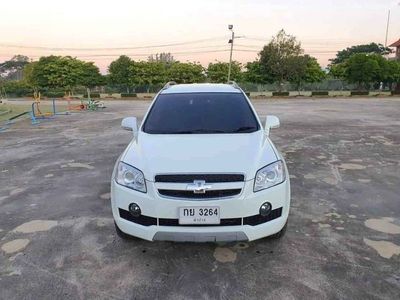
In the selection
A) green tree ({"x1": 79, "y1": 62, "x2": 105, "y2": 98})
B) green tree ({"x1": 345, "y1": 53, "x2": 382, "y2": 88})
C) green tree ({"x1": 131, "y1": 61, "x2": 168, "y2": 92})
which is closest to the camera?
green tree ({"x1": 345, "y1": 53, "x2": 382, "y2": 88})

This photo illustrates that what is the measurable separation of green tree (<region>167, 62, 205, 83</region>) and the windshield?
41.7 metres

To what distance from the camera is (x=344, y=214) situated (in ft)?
14.3

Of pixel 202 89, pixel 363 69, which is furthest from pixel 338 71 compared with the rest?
pixel 202 89

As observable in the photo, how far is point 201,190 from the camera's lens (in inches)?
115

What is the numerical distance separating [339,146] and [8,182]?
7206 millimetres

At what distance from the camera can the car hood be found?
3041 millimetres

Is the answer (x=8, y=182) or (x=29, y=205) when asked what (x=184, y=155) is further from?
(x=8, y=182)

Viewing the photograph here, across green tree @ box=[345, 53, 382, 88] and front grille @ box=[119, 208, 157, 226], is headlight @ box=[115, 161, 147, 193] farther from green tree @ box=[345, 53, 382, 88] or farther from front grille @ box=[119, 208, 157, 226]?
green tree @ box=[345, 53, 382, 88]

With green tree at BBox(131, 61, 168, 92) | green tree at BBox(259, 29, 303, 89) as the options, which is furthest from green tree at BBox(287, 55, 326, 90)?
green tree at BBox(131, 61, 168, 92)

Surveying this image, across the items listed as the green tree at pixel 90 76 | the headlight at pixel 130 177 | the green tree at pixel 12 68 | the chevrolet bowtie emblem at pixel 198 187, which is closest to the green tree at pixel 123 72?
the green tree at pixel 90 76

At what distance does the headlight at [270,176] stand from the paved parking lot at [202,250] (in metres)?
0.74

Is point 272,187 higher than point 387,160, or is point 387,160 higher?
point 272,187

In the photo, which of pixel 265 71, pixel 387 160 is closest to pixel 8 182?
pixel 387 160

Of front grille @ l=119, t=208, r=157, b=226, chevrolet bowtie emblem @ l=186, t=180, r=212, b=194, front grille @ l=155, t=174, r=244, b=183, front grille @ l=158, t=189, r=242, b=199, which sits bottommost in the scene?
front grille @ l=119, t=208, r=157, b=226
